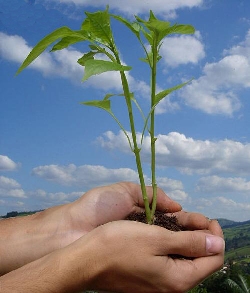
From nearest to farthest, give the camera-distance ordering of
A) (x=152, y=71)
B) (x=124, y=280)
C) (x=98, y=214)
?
Answer: 1. (x=124, y=280)
2. (x=152, y=71)
3. (x=98, y=214)

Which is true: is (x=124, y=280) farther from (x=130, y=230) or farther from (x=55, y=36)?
(x=55, y=36)

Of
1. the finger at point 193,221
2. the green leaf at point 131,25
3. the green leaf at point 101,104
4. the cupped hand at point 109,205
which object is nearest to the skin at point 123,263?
the finger at point 193,221

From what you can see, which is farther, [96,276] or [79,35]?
[79,35]

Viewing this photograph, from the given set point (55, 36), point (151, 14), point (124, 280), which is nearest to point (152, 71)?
point (151, 14)

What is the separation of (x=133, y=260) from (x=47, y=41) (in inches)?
49.1

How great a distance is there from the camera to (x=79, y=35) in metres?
2.77

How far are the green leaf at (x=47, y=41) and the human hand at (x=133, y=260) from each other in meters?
0.96

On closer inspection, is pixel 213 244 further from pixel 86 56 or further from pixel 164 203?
pixel 86 56

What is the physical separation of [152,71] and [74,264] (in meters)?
1.22

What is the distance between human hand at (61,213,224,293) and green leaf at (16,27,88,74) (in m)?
0.96

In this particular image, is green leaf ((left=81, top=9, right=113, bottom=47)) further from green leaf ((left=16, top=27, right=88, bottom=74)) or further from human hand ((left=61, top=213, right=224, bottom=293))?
human hand ((left=61, top=213, right=224, bottom=293))

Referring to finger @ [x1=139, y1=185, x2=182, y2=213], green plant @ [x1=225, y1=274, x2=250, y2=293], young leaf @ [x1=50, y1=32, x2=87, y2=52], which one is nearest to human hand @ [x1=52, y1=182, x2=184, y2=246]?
finger @ [x1=139, y1=185, x2=182, y2=213]

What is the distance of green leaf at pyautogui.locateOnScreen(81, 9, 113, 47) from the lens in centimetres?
272

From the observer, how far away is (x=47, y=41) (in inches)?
106
